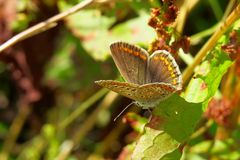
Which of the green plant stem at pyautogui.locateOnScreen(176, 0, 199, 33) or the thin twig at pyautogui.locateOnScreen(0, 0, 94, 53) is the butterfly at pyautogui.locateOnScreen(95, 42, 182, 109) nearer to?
the thin twig at pyautogui.locateOnScreen(0, 0, 94, 53)

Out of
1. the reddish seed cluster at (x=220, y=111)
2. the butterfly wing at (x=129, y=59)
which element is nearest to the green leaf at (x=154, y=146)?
the butterfly wing at (x=129, y=59)

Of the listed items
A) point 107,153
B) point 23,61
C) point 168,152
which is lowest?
point 107,153

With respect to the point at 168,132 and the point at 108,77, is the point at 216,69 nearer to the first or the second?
the point at 168,132

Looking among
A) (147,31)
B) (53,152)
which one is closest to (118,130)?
(53,152)

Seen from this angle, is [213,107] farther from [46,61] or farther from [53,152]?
[46,61]

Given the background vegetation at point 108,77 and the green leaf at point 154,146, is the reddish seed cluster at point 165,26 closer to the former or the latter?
the background vegetation at point 108,77

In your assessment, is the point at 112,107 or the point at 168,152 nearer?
the point at 168,152

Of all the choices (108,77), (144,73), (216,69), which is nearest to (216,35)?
(216,69)
